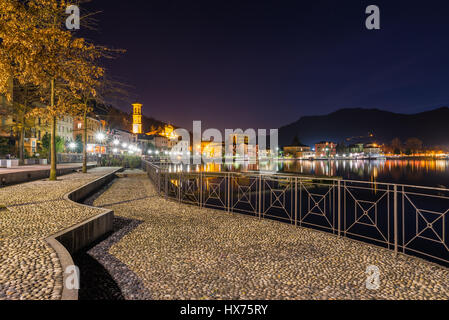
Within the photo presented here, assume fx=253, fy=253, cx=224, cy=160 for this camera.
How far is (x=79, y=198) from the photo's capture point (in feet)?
37.6

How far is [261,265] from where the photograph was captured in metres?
4.75

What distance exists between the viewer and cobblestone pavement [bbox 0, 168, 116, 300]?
332cm

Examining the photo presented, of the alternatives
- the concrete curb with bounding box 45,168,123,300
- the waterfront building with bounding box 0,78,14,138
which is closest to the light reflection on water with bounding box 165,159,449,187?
the waterfront building with bounding box 0,78,14,138

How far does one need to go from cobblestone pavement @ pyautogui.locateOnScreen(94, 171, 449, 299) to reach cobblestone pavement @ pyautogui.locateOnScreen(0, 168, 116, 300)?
3.73 feet

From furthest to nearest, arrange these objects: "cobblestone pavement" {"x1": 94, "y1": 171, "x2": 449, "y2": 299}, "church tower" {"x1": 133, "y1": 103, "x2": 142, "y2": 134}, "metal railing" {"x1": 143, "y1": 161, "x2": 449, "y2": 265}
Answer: "church tower" {"x1": 133, "y1": 103, "x2": 142, "y2": 134} < "metal railing" {"x1": 143, "y1": 161, "x2": 449, "y2": 265} < "cobblestone pavement" {"x1": 94, "y1": 171, "x2": 449, "y2": 299}

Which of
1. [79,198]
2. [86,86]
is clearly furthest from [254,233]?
[86,86]

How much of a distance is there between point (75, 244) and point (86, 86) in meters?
10.3

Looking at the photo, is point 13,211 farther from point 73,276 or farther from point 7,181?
point 7,181

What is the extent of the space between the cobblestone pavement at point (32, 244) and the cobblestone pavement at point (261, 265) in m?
1.14

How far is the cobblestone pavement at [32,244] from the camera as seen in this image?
3.32 m
